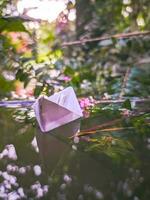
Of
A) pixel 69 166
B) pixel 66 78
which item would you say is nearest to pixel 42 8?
pixel 66 78

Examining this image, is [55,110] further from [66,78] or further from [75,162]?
[66,78]

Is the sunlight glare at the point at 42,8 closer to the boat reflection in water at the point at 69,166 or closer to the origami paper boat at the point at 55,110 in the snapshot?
the origami paper boat at the point at 55,110

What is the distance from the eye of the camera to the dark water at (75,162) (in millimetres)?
862

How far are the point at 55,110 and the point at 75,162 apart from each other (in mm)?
201

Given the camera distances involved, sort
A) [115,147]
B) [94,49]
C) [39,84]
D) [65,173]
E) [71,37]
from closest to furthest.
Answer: [65,173]
[115,147]
[39,84]
[94,49]
[71,37]

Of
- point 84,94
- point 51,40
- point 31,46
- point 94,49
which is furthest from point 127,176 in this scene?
point 51,40

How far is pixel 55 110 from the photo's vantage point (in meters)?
1.12

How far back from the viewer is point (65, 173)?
914 mm

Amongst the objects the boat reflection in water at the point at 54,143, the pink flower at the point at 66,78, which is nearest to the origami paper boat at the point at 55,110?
Result: the boat reflection in water at the point at 54,143

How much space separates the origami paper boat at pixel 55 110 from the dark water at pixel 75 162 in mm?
Answer: 21

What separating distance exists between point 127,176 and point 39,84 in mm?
831

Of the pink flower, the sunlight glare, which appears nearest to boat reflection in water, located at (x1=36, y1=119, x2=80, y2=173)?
the pink flower

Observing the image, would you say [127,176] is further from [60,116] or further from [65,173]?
[60,116]

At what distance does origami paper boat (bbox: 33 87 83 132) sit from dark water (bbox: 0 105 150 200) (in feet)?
0.07
